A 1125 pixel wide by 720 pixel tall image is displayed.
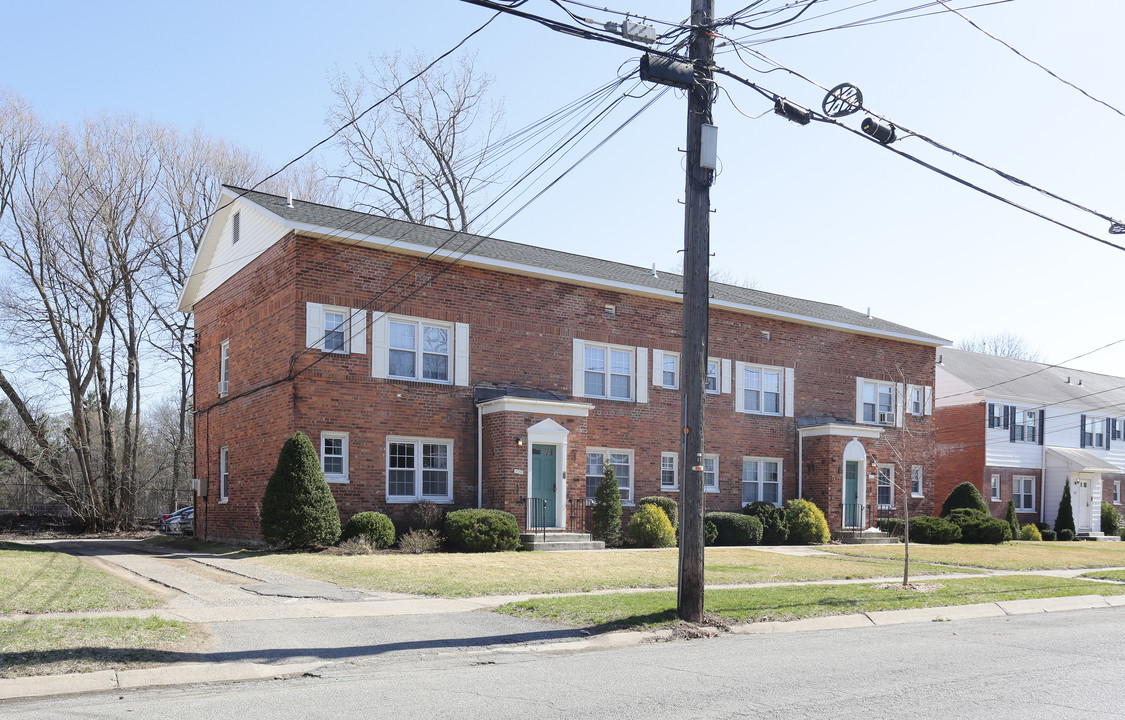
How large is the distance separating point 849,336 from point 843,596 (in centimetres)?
1903

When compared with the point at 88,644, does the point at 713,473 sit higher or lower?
higher

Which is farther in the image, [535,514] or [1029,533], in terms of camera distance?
[1029,533]

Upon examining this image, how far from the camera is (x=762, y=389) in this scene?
95.3 ft

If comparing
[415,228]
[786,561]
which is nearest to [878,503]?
[786,561]

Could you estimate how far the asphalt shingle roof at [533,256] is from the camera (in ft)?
73.5

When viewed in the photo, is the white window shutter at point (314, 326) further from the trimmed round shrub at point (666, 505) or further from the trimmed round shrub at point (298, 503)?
the trimmed round shrub at point (666, 505)

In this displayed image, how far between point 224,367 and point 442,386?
7571mm

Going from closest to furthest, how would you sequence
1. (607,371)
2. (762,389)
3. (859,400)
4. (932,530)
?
(607,371) < (762,389) < (932,530) < (859,400)

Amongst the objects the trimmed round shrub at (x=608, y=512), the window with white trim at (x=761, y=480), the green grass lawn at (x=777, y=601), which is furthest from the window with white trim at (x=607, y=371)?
the green grass lawn at (x=777, y=601)

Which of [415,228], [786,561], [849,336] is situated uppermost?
[415,228]

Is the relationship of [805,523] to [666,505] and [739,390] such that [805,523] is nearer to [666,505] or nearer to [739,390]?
[739,390]

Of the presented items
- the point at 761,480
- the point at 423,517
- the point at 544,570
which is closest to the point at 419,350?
the point at 423,517

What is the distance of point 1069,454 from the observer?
→ 139 ft

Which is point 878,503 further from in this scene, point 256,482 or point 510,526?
point 256,482
